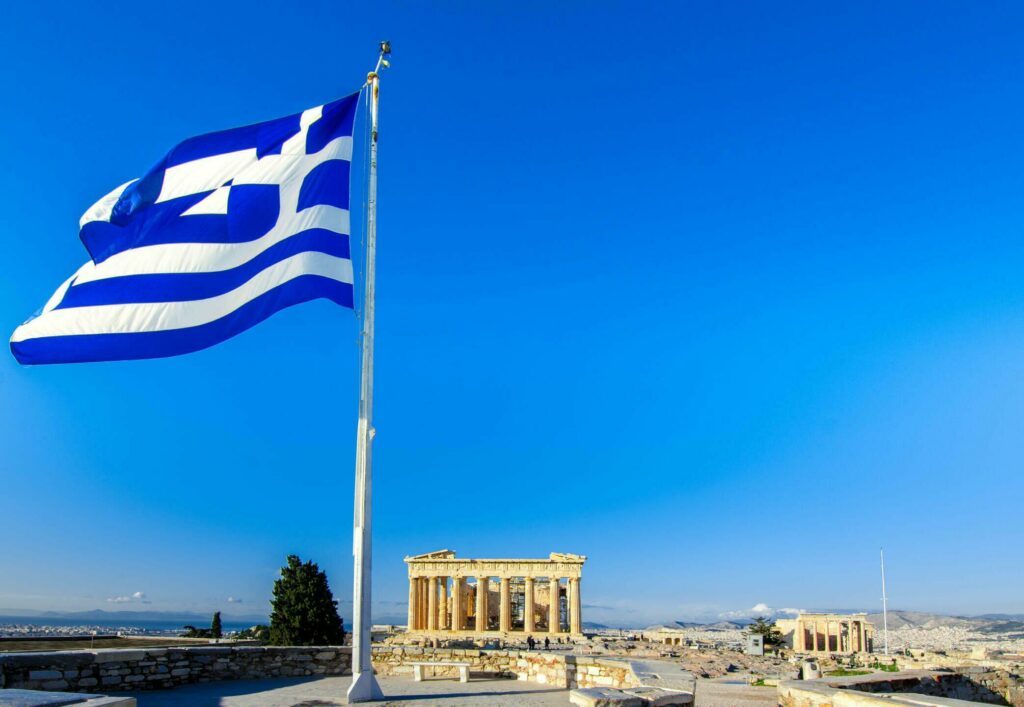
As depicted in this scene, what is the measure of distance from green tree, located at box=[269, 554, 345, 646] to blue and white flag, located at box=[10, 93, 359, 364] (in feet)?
85.5

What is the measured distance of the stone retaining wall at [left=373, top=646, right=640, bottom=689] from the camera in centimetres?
1555

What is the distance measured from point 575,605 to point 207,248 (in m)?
57.9

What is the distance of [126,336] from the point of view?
12.2 meters

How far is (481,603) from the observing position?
6631 centimetres

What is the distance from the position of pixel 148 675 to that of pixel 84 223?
8.52m

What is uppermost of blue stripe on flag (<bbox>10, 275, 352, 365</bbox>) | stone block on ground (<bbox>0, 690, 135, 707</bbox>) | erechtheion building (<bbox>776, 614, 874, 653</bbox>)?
blue stripe on flag (<bbox>10, 275, 352, 365</bbox>)

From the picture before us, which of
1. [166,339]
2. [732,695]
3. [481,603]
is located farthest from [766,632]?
[166,339]

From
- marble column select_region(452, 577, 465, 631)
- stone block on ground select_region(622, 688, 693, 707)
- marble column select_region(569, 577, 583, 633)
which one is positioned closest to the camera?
stone block on ground select_region(622, 688, 693, 707)

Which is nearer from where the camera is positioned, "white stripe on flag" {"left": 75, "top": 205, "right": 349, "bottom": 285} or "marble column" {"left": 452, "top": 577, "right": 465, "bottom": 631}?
"white stripe on flag" {"left": 75, "top": 205, "right": 349, "bottom": 285}

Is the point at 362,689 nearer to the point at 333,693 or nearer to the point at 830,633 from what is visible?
the point at 333,693

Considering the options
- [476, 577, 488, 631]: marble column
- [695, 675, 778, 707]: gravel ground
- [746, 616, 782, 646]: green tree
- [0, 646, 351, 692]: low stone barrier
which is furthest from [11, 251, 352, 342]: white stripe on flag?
[476, 577, 488, 631]: marble column

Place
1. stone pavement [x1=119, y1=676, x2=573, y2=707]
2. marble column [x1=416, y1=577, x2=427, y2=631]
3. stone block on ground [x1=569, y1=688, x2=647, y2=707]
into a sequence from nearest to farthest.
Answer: stone block on ground [x1=569, y1=688, x2=647, y2=707], stone pavement [x1=119, y1=676, x2=573, y2=707], marble column [x1=416, y1=577, x2=427, y2=631]

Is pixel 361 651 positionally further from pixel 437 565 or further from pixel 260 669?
pixel 437 565

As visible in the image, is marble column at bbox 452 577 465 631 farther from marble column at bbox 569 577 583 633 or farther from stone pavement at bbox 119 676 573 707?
stone pavement at bbox 119 676 573 707
